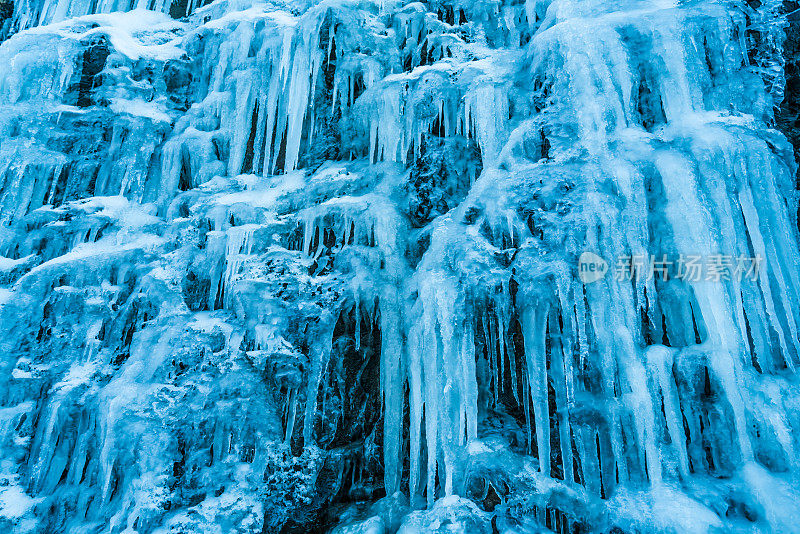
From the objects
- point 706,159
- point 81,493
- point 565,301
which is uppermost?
point 706,159

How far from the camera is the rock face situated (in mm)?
4320

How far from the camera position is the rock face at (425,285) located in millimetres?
4320

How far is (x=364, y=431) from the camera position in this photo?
18.9ft

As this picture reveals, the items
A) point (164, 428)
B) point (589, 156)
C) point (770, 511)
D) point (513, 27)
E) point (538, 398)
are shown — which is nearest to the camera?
point (770, 511)

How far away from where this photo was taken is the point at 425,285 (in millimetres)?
5348

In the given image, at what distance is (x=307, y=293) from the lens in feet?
19.9

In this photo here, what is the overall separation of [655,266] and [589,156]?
1208mm

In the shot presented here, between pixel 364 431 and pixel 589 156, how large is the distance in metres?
3.54

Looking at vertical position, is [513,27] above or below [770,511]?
above

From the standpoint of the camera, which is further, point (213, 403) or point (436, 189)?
point (436, 189)

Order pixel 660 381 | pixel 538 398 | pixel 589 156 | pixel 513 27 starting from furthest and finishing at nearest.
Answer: pixel 513 27 < pixel 589 156 < pixel 538 398 < pixel 660 381

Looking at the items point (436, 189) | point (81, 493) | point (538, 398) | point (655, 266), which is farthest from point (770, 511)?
point (81, 493)

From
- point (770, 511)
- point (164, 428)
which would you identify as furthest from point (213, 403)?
point (770, 511)

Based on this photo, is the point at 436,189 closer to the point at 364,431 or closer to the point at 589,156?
the point at 589,156
